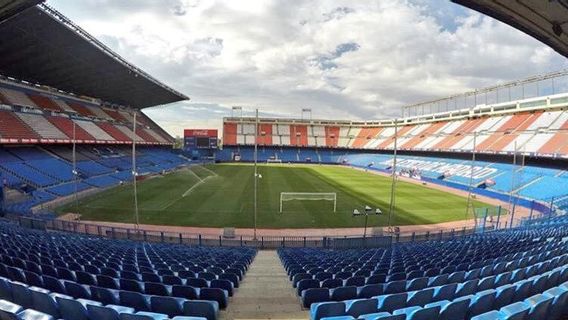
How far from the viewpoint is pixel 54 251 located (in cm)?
1145

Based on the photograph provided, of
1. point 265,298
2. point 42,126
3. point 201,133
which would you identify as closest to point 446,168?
point 201,133

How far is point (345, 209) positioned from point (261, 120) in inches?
3343

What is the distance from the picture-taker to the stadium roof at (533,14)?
408 inches

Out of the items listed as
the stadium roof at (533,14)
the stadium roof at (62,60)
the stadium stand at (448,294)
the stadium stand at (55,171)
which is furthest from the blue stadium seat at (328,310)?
the stadium stand at (55,171)

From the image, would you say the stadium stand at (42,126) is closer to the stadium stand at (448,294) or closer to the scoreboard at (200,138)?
the scoreboard at (200,138)

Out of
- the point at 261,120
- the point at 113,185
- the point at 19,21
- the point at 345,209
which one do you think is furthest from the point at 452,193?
the point at 261,120

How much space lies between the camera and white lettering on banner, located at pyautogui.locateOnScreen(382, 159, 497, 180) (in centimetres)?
5283

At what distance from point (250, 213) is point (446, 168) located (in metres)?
44.2

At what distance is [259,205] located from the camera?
3503cm

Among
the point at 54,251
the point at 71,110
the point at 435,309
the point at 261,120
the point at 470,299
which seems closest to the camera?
the point at 435,309

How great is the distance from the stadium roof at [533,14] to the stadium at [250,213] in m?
0.09

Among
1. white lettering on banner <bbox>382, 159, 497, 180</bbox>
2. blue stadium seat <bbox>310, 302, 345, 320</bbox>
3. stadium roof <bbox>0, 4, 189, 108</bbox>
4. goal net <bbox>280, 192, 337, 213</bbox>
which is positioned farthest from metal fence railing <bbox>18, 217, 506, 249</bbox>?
white lettering on banner <bbox>382, 159, 497, 180</bbox>

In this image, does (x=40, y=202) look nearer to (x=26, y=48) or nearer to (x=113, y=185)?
(x=113, y=185)

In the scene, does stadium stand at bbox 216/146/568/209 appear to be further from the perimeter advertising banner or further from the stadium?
the perimeter advertising banner
